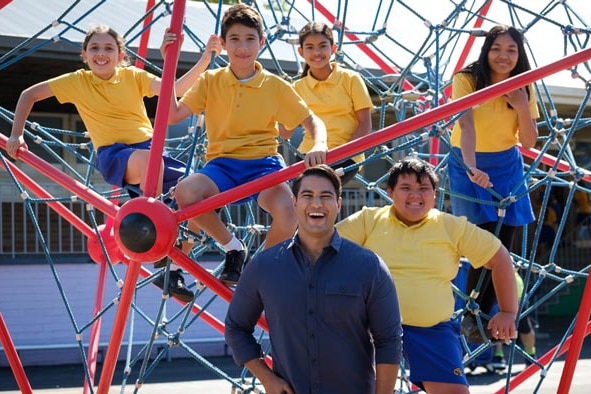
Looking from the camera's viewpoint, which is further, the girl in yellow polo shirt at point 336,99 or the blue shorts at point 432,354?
the girl in yellow polo shirt at point 336,99

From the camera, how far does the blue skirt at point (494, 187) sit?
548 cm

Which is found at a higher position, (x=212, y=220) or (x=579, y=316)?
(x=212, y=220)

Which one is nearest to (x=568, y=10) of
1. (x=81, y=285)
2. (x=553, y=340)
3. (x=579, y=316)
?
(x=579, y=316)

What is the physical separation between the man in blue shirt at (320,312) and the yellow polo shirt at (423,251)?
60 cm

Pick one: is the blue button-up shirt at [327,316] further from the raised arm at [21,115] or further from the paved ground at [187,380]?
the paved ground at [187,380]

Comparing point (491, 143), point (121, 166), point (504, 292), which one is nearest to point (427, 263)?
point (504, 292)

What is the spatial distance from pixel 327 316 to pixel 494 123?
213 cm

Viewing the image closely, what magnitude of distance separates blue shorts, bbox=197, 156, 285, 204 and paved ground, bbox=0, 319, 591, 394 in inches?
169

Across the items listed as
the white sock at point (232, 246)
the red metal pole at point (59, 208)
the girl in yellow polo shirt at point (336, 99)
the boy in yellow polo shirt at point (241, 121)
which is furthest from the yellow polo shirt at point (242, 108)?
the red metal pole at point (59, 208)

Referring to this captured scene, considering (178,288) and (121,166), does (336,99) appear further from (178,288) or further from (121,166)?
(178,288)

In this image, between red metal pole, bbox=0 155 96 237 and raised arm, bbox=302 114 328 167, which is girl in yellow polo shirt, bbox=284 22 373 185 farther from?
red metal pole, bbox=0 155 96 237

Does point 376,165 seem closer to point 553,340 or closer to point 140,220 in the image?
point 553,340

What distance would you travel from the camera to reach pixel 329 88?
19.0 feet

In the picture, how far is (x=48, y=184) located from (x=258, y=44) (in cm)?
865
